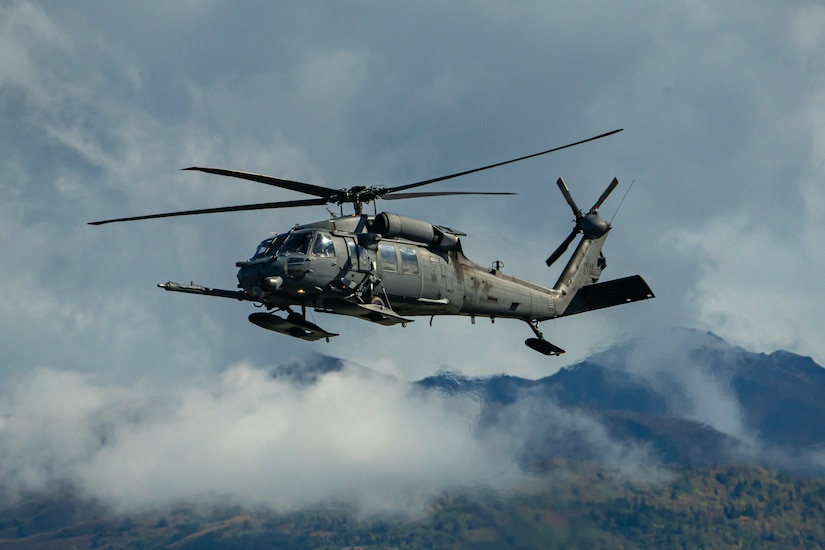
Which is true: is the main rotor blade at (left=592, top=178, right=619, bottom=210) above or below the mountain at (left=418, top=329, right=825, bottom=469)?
below

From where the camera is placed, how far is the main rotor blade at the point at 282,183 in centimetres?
3894

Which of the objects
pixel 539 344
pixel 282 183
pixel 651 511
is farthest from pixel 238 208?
pixel 651 511

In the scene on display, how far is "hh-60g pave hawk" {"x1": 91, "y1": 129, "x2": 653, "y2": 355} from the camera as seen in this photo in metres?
38.8

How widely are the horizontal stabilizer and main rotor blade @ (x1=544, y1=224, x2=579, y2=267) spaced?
81.1 inches

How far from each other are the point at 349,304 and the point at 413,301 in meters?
3.28

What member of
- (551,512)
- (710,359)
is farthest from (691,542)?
(710,359)

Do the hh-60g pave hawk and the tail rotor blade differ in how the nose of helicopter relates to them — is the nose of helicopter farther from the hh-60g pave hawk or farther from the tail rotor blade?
the tail rotor blade

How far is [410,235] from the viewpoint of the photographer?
4206cm

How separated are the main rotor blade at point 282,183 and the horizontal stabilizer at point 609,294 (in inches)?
499

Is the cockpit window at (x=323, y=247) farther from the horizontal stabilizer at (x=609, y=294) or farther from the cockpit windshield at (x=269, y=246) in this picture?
the horizontal stabilizer at (x=609, y=294)

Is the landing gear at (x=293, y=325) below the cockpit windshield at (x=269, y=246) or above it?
below

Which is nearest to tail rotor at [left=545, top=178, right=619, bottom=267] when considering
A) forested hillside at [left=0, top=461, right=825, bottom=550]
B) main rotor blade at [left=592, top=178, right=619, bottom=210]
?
main rotor blade at [left=592, top=178, right=619, bottom=210]

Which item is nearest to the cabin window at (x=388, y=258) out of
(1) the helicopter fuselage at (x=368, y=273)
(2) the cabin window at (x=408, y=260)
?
(1) the helicopter fuselage at (x=368, y=273)

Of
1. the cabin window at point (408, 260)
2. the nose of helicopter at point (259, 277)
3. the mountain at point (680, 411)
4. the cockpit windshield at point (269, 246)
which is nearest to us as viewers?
the nose of helicopter at point (259, 277)
